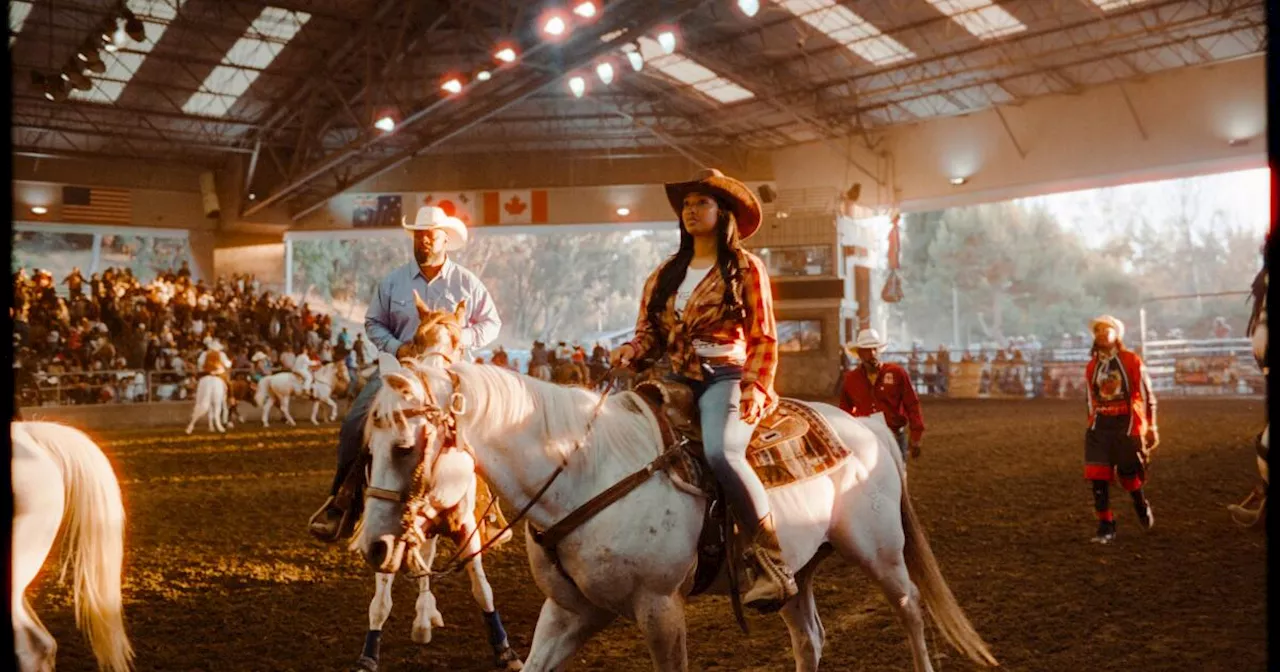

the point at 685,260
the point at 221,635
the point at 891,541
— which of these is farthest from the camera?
the point at 221,635

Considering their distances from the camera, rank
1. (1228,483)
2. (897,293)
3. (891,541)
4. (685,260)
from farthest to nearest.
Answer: (897,293)
(1228,483)
(891,541)
(685,260)

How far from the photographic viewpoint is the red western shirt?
7.83m

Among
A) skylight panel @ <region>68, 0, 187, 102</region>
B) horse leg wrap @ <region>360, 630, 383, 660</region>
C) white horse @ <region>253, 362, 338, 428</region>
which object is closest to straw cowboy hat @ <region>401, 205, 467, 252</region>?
horse leg wrap @ <region>360, 630, 383, 660</region>

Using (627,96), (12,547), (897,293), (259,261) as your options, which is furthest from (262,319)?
(12,547)

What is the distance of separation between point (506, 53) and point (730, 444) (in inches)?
628

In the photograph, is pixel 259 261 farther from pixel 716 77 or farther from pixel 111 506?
pixel 111 506

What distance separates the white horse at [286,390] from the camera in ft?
67.3

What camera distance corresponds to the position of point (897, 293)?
30.2 meters

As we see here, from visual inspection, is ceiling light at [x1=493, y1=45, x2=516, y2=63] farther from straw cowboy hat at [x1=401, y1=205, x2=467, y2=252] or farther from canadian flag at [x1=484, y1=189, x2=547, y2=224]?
straw cowboy hat at [x1=401, y1=205, x2=467, y2=252]

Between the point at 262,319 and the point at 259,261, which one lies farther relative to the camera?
the point at 259,261

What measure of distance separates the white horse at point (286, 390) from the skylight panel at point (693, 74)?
11.0m

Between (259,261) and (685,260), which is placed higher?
(259,261)

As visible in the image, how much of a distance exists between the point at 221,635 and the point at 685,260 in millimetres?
3496

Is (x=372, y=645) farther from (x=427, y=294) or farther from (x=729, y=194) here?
(x=729, y=194)
